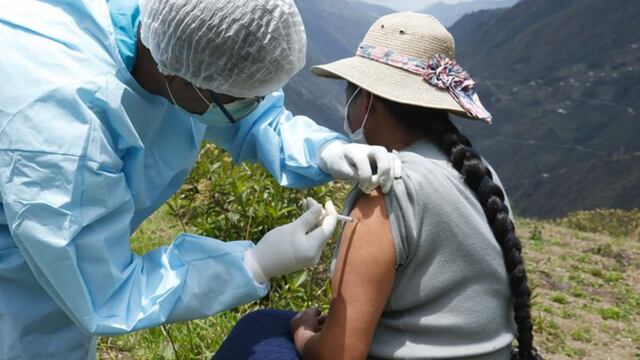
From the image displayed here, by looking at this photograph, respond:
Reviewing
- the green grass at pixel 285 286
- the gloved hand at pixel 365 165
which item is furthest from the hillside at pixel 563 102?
the gloved hand at pixel 365 165

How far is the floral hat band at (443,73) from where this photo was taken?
1675 mm

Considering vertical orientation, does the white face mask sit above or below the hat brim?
below

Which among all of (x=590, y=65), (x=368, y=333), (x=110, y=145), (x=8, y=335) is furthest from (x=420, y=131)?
(x=590, y=65)

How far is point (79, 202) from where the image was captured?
4.29 feet

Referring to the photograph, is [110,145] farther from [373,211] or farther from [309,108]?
[309,108]

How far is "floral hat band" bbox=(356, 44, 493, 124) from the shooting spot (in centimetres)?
167

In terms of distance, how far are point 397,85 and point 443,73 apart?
0.41 ft

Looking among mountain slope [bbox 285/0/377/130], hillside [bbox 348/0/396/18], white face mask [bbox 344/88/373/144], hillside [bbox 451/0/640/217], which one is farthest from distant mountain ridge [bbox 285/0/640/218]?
hillside [bbox 348/0/396/18]

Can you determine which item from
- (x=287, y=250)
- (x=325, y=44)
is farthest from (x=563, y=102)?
(x=287, y=250)

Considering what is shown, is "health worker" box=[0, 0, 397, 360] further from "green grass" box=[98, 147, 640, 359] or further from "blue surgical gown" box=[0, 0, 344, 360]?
"green grass" box=[98, 147, 640, 359]

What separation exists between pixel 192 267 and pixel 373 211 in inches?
16.6

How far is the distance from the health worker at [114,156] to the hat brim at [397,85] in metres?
0.15

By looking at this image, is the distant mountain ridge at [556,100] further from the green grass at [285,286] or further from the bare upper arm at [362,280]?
the bare upper arm at [362,280]

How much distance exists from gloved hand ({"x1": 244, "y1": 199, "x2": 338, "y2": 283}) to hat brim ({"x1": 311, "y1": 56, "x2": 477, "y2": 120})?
1.13 feet
